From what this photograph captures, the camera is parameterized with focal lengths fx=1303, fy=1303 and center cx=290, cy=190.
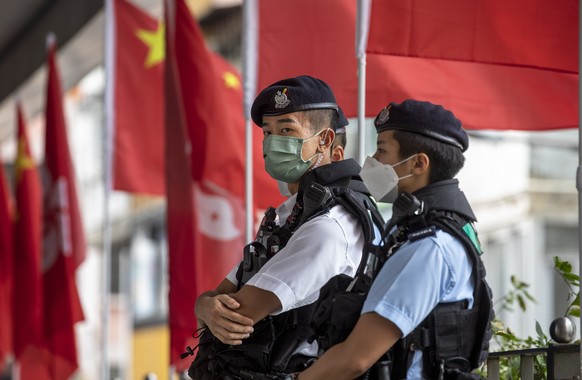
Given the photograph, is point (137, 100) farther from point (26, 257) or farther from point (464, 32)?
point (464, 32)

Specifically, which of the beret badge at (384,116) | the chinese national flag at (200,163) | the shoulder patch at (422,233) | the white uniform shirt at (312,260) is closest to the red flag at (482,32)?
the white uniform shirt at (312,260)

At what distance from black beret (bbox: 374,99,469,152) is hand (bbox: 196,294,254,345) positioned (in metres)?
0.75

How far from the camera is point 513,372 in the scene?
456 cm

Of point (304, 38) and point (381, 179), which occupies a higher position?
point (304, 38)

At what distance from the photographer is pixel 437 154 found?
342 cm

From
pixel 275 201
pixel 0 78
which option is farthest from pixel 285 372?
pixel 0 78

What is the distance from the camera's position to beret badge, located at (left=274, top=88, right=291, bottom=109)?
4070 millimetres

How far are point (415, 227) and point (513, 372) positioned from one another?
1.46m

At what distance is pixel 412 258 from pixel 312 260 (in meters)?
0.57

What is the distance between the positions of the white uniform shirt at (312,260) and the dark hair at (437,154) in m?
0.44

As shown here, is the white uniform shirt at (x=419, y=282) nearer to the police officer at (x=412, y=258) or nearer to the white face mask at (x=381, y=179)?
the police officer at (x=412, y=258)

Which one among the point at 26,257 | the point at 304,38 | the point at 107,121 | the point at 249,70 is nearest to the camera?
the point at 304,38

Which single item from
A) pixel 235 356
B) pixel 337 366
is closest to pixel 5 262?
pixel 235 356

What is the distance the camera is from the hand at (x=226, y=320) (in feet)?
12.4
